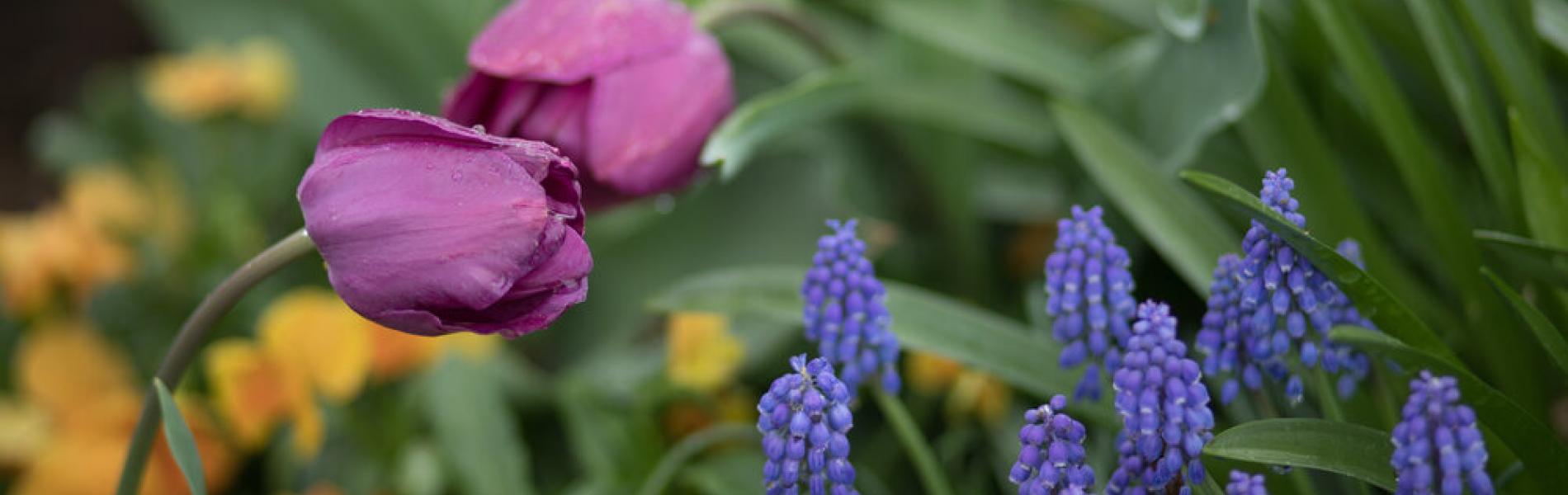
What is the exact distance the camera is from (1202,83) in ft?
2.74

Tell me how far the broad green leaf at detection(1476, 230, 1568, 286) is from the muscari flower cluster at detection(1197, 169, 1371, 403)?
0.19ft

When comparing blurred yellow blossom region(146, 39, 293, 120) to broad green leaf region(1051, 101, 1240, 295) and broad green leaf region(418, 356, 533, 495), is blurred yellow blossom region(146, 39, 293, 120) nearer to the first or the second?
broad green leaf region(418, 356, 533, 495)

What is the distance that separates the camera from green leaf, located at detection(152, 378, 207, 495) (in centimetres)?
56

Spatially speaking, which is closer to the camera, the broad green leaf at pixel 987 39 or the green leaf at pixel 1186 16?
the green leaf at pixel 1186 16

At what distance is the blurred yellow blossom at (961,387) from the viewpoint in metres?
0.95

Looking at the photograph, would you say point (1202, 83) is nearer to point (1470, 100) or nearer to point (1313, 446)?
point (1470, 100)

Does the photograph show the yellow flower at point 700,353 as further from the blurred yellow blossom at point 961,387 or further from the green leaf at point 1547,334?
the green leaf at point 1547,334

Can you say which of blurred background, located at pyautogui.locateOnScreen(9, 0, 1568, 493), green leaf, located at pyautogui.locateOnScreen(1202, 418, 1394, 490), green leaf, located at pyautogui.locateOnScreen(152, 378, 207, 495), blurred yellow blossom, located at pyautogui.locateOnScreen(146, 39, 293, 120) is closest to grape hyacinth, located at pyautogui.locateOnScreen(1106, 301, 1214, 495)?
green leaf, located at pyautogui.locateOnScreen(1202, 418, 1394, 490)

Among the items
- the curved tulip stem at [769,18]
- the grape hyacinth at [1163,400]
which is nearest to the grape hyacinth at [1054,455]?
the grape hyacinth at [1163,400]

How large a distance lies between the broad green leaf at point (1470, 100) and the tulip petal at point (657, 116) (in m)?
0.38

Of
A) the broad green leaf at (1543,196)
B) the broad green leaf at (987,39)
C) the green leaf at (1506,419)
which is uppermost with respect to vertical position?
the broad green leaf at (987,39)

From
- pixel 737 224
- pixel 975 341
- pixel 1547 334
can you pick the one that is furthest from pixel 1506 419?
pixel 737 224

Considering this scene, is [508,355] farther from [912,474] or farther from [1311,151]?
[1311,151]

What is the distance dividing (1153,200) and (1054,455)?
1.10 ft
